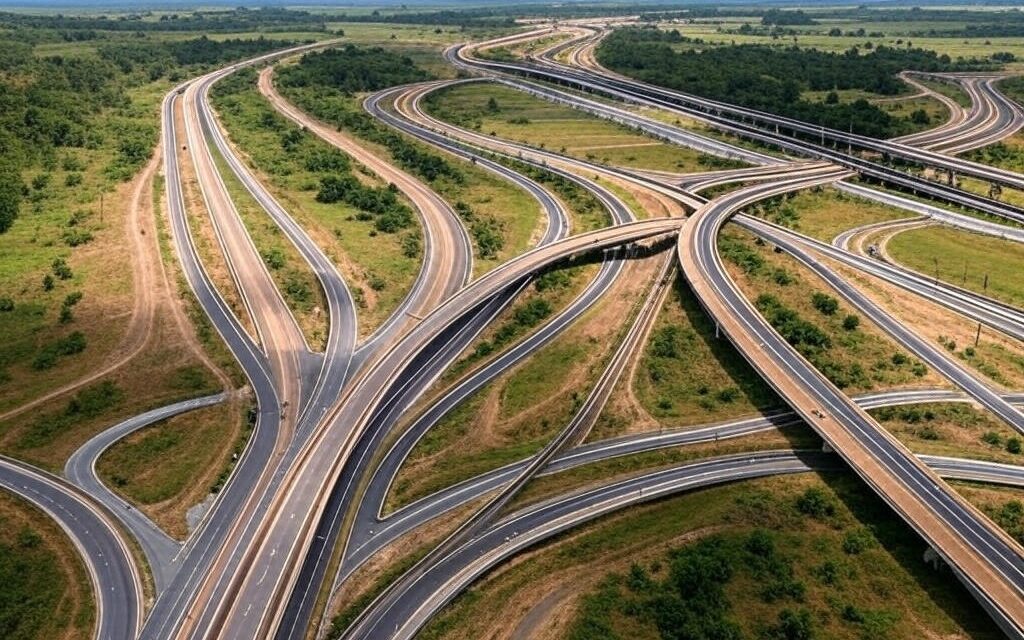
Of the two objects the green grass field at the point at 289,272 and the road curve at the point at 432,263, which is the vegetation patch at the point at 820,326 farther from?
the green grass field at the point at 289,272

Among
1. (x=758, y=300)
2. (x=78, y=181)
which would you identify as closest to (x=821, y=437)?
(x=758, y=300)

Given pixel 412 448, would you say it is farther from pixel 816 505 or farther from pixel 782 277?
pixel 782 277

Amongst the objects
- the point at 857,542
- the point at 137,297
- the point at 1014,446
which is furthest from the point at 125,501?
the point at 1014,446

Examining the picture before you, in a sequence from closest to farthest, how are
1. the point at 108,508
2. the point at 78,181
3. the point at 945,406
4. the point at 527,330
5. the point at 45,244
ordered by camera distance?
the point at 108,508 → the point at 945,406 → the point at 527,330 → the point at 45,244 → the point at 78,181

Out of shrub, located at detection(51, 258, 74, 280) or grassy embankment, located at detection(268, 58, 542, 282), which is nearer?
shrub, located at detection(51, 258, 74, 280)

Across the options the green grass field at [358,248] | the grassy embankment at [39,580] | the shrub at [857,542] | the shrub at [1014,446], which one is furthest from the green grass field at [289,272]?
the shrub at [1014,446]

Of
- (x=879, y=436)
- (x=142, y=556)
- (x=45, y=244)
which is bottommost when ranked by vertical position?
(x=142, y=556)

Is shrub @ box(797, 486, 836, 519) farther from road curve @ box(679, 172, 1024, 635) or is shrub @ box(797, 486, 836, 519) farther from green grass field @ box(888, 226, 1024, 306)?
green grass field @ box(888, 226, 1024, 306)

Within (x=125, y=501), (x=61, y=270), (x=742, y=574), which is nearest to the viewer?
(x=742, y=574)

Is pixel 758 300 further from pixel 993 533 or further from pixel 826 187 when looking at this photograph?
pixel 826 187

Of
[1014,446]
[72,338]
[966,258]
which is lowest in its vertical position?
[1014,446]

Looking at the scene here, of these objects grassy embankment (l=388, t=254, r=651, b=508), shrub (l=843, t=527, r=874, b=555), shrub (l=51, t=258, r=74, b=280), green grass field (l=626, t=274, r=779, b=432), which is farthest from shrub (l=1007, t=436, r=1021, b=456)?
shrub (l=51, t=258, r=74, b=280)
